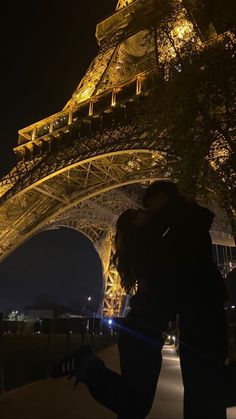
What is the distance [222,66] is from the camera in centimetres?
707

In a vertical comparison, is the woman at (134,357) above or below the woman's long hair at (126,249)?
below

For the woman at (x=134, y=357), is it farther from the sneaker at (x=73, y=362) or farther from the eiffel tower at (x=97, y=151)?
the eiffel tower at (x=97, y=151)

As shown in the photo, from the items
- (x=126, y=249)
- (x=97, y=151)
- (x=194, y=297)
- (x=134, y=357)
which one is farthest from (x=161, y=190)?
(x=97, y=151)

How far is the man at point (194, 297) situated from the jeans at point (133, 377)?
177 millimetres

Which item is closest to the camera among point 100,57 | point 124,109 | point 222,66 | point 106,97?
point 222,66

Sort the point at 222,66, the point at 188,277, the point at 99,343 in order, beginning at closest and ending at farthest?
the point at 188,277, the point at 222,66, the point at 99,343

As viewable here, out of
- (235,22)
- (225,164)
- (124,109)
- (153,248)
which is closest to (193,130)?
(225,164)

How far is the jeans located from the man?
0.18 metres

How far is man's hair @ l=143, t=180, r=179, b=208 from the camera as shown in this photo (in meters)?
2.75

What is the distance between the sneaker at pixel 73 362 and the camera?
2.48 meters

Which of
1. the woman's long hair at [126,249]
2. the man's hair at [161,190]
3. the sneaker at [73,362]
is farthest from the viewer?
the man's hair at [161,190]

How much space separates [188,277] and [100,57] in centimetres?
3028

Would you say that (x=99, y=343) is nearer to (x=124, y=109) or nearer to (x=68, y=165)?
(x=68, y=165)

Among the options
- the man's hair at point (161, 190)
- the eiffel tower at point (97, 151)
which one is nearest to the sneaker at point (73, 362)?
the man's hair at point (161, 190)
